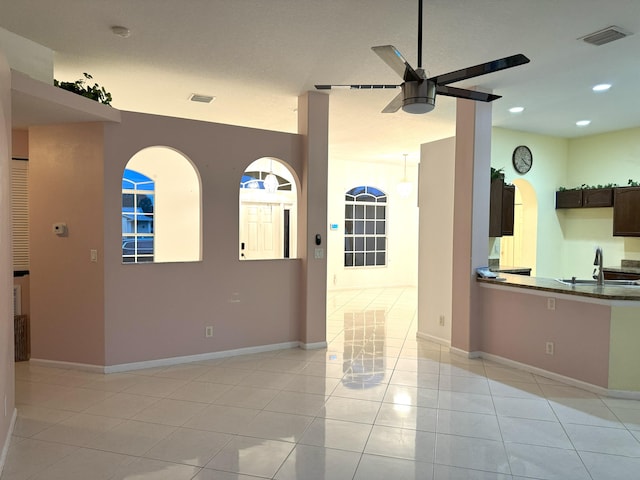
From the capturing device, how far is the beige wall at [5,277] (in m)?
2.67

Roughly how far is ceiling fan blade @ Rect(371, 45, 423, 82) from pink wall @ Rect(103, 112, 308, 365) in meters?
2.69

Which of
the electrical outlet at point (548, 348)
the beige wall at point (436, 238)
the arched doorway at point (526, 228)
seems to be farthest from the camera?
the arched doorway at point (526, 228)

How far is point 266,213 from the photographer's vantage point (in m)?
8.98

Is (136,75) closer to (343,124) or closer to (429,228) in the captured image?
(343,124)

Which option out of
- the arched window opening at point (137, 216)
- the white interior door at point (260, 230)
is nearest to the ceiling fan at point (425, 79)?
the arched window opening at point (137, 216)

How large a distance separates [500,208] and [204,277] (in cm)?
382

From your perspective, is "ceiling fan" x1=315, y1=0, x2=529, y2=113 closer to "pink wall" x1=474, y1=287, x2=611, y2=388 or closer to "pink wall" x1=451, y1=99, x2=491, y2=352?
"pink wall" x1=451, y1=99, x2=491, y2=352

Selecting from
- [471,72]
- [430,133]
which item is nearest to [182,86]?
[471,72]

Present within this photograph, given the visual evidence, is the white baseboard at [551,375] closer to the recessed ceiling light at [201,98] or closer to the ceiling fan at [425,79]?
the ceiling fan at [425,79]

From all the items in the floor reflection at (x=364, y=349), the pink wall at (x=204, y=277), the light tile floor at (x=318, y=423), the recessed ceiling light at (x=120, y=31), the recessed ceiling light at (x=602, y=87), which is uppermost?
the recessed ceiling light at (x=120, y=31)

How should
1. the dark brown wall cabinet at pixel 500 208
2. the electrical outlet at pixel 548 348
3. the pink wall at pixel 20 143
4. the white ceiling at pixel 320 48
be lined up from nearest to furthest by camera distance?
the white ceiling at pixel 320 48 < the electrical outlet at pixel 548 348 < the pink wall at pixel 20 143 < the dark brown wall cabinet at pixel 500 208

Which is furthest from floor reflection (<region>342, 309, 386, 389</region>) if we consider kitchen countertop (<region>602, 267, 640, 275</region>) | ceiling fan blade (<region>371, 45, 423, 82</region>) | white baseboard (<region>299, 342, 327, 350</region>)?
kitchen countertop (<region>602, 267, 640, 275</region>)

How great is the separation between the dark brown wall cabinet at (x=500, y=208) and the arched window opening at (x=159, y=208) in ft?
15.6

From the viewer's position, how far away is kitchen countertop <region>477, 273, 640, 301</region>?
3830 mm
